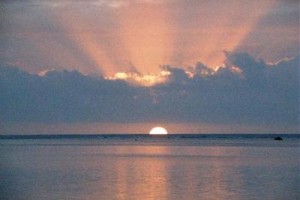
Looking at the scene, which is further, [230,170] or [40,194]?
[230,170]

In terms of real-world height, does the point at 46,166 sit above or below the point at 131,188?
above

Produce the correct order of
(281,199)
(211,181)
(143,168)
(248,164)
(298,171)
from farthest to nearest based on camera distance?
(248,164)
(143,168)
(298,171)
(211,181)
(281,199)

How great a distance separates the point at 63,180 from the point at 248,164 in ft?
44.1

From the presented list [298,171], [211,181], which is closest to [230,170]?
[298,171]

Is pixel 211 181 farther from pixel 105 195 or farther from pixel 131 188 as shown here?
pixel 105 195

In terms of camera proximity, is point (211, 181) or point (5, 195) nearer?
point (5, 195)

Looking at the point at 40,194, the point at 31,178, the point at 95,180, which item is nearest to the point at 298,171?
the point at 95,180

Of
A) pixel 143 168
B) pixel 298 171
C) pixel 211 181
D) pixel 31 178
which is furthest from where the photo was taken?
pixel 143 168

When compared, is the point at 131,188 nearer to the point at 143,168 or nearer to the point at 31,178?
the point at 31,178

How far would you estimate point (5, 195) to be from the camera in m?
21.2

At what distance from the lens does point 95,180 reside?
1027 inches

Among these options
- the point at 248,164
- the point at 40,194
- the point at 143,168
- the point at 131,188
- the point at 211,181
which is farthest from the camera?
the point at 248,164

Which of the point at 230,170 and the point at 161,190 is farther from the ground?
the point at 230,170

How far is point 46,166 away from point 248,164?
1069 cm
